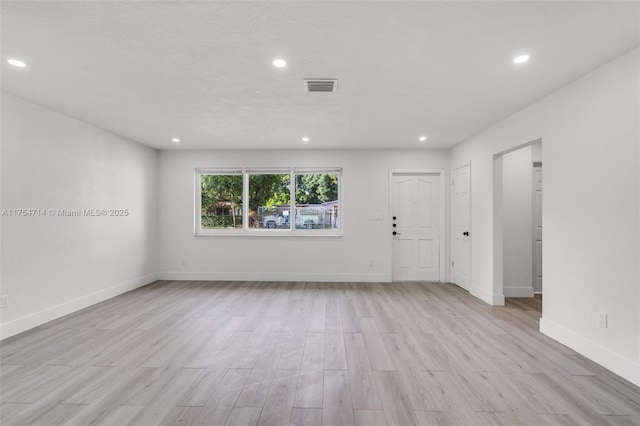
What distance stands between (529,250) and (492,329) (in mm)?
2109

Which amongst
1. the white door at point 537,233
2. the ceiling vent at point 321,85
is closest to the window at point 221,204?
the ceiling vent at point 321,85

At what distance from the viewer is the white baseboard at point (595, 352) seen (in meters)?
2.33

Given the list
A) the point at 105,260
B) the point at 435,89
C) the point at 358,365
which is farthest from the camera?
the point at 105,260

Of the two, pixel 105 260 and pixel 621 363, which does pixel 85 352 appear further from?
pixel 621 363

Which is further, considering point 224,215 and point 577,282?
point 224,215

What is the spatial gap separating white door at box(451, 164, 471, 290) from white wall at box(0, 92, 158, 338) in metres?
5.70

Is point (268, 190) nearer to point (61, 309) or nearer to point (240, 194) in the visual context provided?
point (240, 194)

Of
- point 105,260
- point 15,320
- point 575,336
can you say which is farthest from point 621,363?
point 105,260

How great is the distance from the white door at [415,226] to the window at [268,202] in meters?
1.17

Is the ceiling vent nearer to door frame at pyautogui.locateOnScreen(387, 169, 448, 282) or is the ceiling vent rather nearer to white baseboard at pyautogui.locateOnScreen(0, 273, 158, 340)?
door frame at pyautogui.locateOnScreen(387, 169, 448, 282)

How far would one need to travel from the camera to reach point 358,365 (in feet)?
8.46

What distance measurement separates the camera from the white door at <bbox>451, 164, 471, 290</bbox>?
5.10m

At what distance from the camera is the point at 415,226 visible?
5.90m

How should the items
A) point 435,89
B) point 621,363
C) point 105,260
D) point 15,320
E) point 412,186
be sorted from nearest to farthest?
point 621,363, point 435,89, point 15,320, point 105,260, point 412,186
